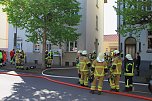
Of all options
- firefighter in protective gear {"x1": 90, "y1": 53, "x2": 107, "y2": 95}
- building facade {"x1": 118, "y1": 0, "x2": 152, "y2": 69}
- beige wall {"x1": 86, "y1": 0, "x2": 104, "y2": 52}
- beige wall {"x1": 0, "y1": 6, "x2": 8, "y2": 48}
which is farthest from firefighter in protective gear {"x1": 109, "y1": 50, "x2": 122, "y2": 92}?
beige wall {"x1": 0, "y1": 6, "x2": 8, "y2": 48}

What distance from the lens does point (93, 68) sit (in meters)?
12.5

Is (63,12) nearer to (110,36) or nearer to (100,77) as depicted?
(100,77)

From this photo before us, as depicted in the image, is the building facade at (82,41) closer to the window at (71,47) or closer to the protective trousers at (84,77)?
the window at (71,47)

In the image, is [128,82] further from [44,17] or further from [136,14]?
[44,17]

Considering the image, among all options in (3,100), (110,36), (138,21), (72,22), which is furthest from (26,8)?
(110,36)

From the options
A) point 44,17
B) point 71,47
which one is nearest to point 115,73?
point 44,17

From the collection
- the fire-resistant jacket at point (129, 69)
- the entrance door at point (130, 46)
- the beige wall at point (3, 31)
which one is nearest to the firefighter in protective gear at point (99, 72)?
the fire-resistant jacket at point (129, 69)

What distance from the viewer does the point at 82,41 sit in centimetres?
3191

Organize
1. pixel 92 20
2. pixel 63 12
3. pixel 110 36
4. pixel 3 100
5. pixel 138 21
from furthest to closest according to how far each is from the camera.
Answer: pixel 110 36
pixel 92 20
pixel 63 12
pixel 138 21
pixel 3 100

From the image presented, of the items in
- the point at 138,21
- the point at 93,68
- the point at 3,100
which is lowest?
the point at 3,100

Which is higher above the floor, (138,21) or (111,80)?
(138,21)

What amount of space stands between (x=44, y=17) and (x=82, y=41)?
7694mm

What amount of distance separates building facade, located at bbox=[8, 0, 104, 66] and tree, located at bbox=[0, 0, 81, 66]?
5.67 m

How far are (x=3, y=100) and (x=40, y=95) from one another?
5.59ft
